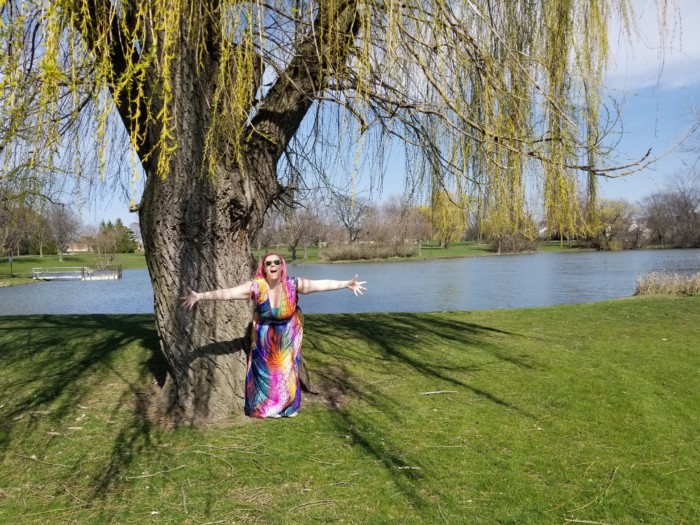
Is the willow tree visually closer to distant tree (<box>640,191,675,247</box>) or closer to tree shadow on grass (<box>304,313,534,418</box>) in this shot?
tree shadow on grass (<box>304,313,534,418</box>)

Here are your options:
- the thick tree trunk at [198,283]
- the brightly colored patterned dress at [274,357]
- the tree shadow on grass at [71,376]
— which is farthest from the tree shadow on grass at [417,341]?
the tree shadow on grass at [71,376]

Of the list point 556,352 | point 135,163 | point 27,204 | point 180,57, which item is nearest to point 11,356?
point 27,204

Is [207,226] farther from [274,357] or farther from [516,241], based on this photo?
[516,241]

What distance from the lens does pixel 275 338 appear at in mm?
4664

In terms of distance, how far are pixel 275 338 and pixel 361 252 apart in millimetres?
38234

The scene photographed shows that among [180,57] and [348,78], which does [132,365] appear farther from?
[348,78]

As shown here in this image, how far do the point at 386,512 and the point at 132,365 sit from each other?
390cm

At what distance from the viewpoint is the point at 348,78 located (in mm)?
4277

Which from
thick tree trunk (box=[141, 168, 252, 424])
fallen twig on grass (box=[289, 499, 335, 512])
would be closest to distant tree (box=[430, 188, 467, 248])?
thick tree trunk (box=[141, 168, 252, 424])

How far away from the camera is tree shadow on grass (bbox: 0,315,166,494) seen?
4.29 metres

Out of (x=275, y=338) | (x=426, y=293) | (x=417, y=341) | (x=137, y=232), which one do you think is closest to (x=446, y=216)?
(x=275, y=338)

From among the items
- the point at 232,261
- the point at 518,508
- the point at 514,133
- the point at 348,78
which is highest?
the point at 348,78

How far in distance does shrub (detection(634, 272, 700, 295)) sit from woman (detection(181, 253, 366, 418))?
12278 mm

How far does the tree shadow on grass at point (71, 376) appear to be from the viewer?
14.1 ft
